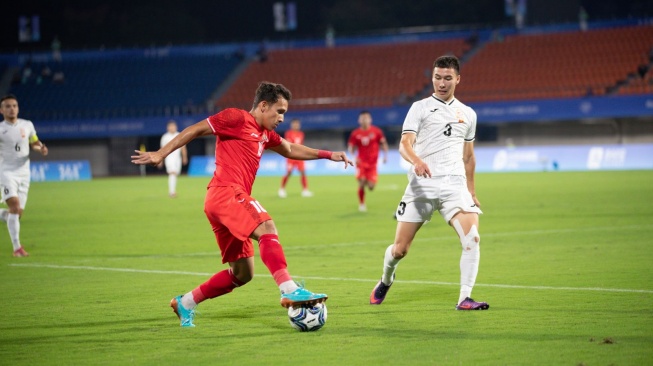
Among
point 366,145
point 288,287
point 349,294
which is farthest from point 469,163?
point 366,145

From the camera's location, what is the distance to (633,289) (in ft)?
31.9

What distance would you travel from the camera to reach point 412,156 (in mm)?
8562

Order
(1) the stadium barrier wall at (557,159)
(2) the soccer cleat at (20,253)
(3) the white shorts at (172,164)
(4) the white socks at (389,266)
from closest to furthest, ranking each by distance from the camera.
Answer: (4) the white socks at (389,266) < (2) the soccer cleat at (20,253) < (3) the white shorts at (172,164) < (1) the stadium barrier wall at (557,159)

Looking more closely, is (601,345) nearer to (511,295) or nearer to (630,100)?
(511,295)

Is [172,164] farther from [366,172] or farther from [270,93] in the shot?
[270,93]

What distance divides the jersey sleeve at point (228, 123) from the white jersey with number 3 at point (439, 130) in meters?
1.75

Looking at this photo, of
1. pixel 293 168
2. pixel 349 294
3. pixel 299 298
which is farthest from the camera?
pixel 293 168

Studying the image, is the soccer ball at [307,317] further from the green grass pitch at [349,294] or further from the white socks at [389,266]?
the white socks at [389,266]

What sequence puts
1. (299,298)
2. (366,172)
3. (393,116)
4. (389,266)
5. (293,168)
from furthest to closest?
(393,116), (293,168), (366,172), (389,266), (299,298)

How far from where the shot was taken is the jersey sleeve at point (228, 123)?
7948 mm

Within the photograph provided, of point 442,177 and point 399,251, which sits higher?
point 442,177

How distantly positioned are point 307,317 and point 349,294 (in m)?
2.43

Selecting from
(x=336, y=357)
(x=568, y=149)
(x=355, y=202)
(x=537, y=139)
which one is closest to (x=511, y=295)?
(x=336, y=357)

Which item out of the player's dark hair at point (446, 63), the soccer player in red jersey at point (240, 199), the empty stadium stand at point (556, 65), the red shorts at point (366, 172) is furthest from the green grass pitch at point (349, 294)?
the empty stadium stand at point (556, 65)
